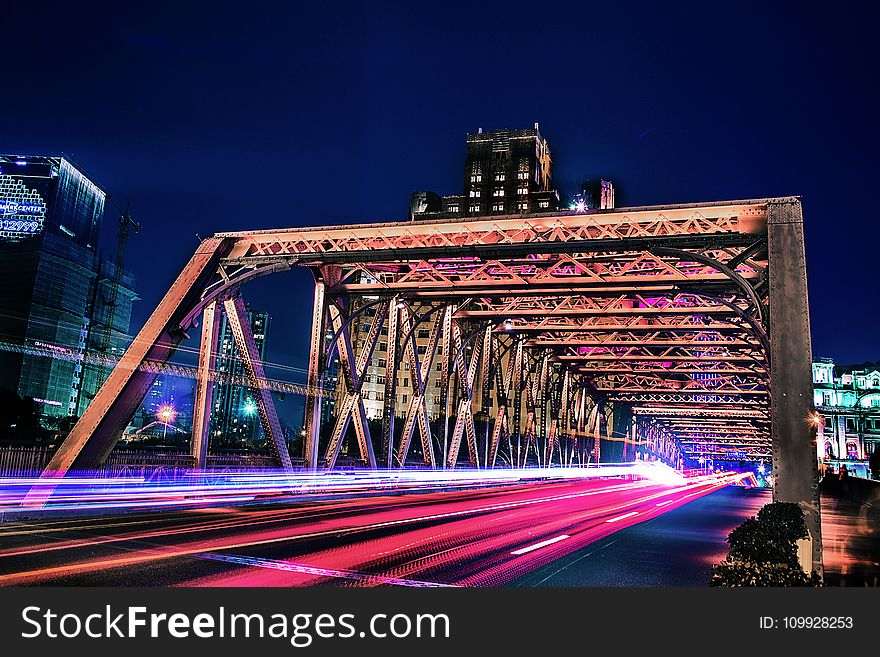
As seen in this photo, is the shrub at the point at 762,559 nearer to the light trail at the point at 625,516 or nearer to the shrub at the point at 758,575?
the shrub at the point at 758,575

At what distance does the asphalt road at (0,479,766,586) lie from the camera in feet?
30.7

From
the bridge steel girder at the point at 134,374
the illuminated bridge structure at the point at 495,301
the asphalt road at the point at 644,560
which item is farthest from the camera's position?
the bridge steel girder at the point at 134,374

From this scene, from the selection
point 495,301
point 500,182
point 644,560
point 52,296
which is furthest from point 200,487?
point 500,182

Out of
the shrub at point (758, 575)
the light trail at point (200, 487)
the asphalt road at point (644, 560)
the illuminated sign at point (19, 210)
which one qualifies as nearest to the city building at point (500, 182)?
the illuminated sign at point (19, 210)

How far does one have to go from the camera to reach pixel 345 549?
12.2 m

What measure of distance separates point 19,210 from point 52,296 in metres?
39.7

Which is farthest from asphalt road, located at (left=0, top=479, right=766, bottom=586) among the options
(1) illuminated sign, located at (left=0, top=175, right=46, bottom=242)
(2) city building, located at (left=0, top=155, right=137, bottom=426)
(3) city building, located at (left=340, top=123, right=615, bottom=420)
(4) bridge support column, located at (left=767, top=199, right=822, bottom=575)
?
(1) illuminated sign, located at (left=0, top=175, right=46, bottom=242)

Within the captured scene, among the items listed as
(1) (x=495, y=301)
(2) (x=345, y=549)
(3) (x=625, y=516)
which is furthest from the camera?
(1) (x=495, y=301)

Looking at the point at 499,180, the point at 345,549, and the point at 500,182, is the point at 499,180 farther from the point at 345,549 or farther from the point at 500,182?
the point at 345,549

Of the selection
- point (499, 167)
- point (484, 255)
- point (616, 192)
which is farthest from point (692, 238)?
point (616, 192)

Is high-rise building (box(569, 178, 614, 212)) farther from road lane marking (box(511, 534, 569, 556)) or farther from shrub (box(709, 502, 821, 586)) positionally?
shrub (box(709, 502, 821, 586))

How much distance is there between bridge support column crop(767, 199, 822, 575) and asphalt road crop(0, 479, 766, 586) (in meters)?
2.14

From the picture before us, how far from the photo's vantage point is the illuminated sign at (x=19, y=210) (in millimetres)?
145000

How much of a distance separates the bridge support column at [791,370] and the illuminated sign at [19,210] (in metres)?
155
